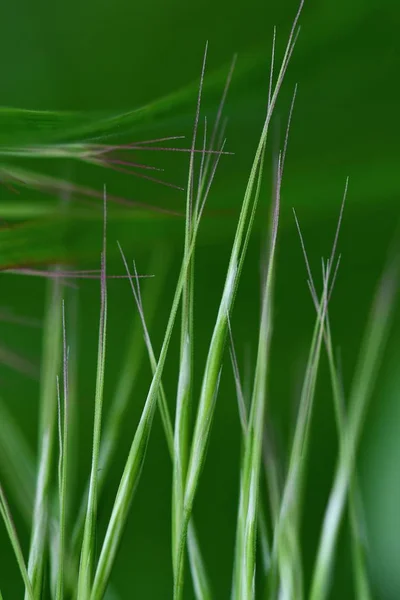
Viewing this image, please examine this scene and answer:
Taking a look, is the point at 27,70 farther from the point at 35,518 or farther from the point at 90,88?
the point at 35,518

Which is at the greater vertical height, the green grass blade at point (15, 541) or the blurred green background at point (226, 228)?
the blurred green background at point (226, 228)

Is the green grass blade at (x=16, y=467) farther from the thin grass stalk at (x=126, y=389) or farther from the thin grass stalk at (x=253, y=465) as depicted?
the thin grass stalk at (x=253, y=465)

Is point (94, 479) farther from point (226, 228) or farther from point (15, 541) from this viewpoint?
point (226, 228)

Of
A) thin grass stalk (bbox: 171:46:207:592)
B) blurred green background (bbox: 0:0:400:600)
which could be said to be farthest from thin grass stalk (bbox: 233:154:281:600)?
blurred green background (bbox: 0:0:400:600)

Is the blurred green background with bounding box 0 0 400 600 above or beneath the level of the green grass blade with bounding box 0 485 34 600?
above

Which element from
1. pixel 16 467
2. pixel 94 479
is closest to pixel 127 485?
pixel 94 479

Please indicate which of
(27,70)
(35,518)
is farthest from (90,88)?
(35,518)

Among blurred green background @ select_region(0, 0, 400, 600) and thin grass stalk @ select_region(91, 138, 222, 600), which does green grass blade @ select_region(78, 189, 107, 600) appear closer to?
thin grass stalk @ select_region(91, 138, 222, 600)

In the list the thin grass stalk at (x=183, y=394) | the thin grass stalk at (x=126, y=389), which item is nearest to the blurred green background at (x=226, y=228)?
the thin grass stalk at (x=126, y=389)
